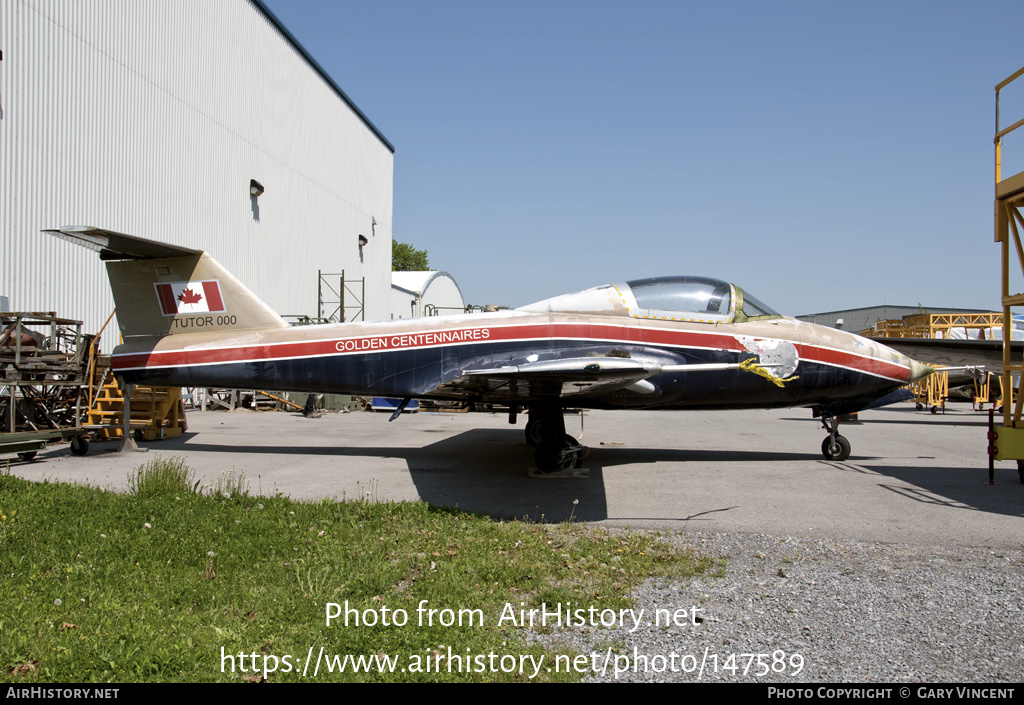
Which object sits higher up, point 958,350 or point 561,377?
point 958,350

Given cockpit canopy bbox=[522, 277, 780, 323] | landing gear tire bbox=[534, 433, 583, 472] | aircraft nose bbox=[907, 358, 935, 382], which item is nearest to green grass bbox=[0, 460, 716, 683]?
landing gear tire bbox=[534, 433, 583, 472]

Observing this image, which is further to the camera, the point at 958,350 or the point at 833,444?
→ the point at 958,350

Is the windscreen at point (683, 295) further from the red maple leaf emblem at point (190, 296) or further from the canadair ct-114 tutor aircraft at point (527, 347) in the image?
the red maple leaf emblem at point (190, 296)

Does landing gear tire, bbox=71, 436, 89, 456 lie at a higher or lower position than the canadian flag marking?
lower

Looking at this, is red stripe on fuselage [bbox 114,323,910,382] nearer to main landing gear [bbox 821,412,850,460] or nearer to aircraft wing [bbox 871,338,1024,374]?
main landing gear [bbox 821,412,850,460]

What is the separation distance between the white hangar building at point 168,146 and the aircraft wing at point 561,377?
11959 mm

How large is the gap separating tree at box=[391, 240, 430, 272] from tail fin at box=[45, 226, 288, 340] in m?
68.0

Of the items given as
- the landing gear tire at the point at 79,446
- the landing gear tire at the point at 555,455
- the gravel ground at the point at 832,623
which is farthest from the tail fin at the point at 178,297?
the gravel ground at the point at 832,623

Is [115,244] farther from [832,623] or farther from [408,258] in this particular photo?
[408,258]

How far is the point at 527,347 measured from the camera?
322 inches

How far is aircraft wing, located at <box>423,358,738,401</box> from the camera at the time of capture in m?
6.00

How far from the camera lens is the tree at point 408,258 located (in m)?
76.7

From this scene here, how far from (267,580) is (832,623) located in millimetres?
3677

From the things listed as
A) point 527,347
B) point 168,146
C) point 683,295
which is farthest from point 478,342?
point 168,146
